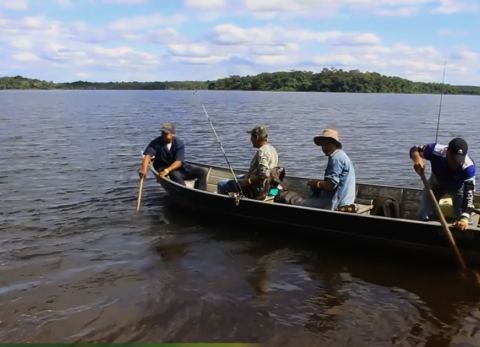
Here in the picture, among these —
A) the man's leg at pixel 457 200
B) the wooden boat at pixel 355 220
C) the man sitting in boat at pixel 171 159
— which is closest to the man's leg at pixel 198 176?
the man sitting in boat at pixel 171 159

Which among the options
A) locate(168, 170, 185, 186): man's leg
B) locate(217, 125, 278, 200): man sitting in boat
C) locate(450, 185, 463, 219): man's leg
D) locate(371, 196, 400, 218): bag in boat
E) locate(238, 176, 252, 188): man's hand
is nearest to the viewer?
locate(450, 185, 463, 219): man's leg

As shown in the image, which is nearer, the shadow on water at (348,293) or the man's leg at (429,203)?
the shadow on water at (348,293)

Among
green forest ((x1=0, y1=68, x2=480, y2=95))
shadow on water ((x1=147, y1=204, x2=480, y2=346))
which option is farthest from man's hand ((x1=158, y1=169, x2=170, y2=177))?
green forest ((x1=0, y1=68, x2=480, y2=95))

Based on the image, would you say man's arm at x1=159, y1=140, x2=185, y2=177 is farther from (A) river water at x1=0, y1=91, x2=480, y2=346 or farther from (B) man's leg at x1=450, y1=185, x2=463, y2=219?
(B) man's leg at x1=450, y1=185, x2=463, y2=219

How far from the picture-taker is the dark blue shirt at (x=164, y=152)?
11.7 m

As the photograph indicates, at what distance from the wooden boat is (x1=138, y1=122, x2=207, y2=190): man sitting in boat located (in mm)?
386

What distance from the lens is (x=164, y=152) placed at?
39.0ft

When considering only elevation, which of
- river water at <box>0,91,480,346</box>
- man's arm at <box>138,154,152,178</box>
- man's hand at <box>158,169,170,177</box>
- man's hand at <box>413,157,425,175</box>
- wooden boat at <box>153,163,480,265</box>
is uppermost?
man's hand at <box>413,157,425,175</box>

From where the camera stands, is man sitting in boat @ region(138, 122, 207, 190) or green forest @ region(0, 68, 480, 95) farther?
green forest @ region(0, 68, 480, 95)

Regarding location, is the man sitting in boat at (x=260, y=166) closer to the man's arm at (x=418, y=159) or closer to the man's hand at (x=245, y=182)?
the man's hand at (x=245, y=182)

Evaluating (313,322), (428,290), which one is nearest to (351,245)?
(428,290)

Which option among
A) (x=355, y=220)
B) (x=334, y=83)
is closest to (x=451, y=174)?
(x=355, y=220)

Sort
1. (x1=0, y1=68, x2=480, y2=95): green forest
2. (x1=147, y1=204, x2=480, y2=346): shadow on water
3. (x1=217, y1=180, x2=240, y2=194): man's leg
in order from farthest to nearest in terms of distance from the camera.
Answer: (x1=0, y1=68, x2=480, y2=95): green forest
(x1=217, y1=180, x2=240, y2=194): man's leg
(x1=147, y1=204, x2=480, y2=346): shadow on water

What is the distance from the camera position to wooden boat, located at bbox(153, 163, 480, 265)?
7.73m
